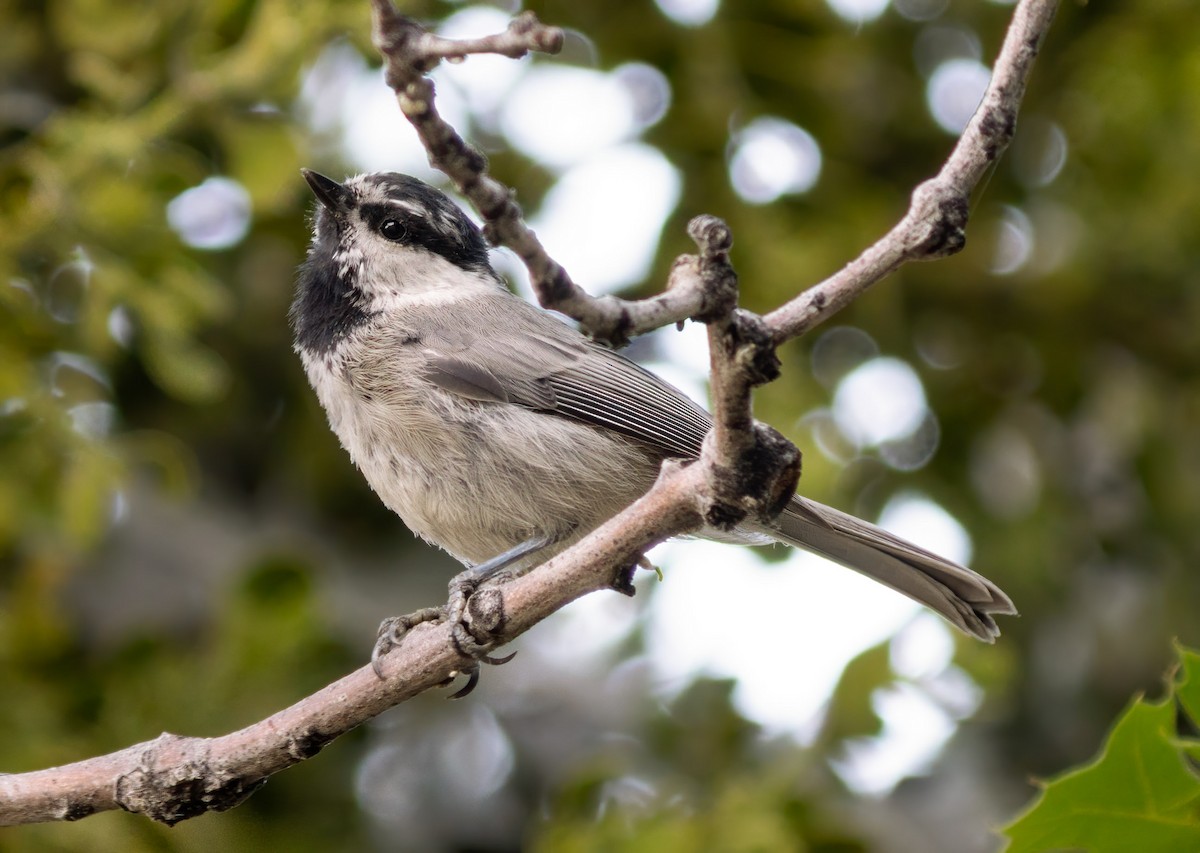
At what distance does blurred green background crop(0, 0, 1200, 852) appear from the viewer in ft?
12.9

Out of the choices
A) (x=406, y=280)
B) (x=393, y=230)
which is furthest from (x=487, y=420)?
(x=393, y=230)

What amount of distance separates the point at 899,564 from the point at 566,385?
3.63 ft

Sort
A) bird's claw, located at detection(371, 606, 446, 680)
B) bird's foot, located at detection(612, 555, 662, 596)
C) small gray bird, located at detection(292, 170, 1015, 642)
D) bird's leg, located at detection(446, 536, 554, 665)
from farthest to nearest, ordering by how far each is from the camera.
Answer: small gray bird, located at detection(292, 170, 1015, 642) < bird's claw, located at detection(371, 606, 446, 680) < bird's leg, located at detection(446, 536, 554, 665) < bird's foot, located at detection(612, 555, 662, 596)

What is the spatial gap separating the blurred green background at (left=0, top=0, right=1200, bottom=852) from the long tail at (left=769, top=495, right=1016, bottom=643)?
2.01ft

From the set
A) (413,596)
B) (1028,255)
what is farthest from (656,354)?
(1028,255)

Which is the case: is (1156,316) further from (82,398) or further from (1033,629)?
(82,398)

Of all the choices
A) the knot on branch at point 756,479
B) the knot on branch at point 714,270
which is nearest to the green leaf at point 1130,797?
the knot on branch at point 756,479

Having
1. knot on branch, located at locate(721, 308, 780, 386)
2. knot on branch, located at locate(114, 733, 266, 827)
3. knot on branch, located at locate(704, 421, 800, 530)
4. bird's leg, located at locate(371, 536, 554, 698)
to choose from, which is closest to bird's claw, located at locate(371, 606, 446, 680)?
bird's leg, located at locate(371, 536, 554, 698)

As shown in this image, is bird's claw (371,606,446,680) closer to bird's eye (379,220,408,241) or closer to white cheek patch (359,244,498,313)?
white cheek patch (359,244,498,313)

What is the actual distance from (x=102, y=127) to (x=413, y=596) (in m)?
2.31

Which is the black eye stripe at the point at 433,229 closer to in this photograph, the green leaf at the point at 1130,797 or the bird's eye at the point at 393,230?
the bird's eye at the point at 393,230

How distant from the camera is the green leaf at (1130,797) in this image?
206 cm

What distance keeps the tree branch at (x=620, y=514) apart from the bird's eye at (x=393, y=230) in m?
1.71

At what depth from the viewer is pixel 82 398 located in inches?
170
